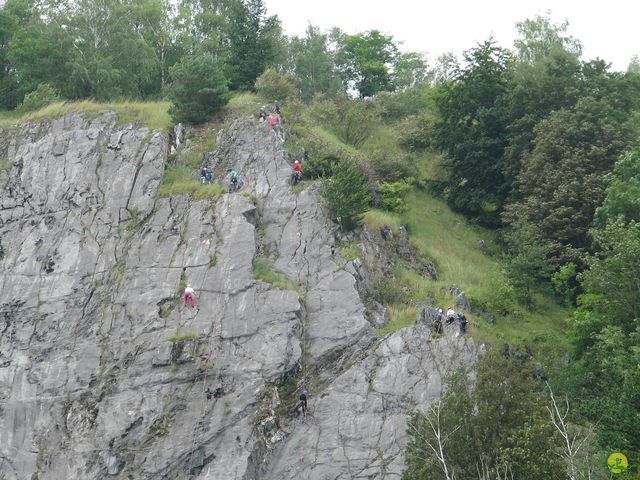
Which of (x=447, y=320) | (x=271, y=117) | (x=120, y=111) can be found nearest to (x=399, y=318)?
(x=447, y=320)

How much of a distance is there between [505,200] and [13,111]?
25880 mm

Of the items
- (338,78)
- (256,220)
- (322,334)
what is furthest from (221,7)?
(322,334)

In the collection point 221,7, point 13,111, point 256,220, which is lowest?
point 256,220

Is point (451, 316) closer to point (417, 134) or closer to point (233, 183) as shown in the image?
point (233, 183)

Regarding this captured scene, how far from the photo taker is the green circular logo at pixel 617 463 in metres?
22.7

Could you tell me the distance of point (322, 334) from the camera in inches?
1329

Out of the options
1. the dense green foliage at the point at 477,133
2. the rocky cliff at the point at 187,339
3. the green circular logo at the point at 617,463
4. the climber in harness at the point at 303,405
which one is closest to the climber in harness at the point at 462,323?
the rocky cliff at the point at 187,339

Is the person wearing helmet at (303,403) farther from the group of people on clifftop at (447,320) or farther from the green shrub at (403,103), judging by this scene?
the green shrub at (403,103)

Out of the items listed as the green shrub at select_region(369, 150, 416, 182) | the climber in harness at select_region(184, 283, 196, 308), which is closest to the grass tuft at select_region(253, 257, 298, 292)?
the climber in harness at select_region(184, 283, 196, 308)

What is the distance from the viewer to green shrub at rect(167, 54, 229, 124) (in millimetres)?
44094

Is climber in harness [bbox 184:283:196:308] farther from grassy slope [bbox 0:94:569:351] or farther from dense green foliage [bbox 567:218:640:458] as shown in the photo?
dense green foliage [bbox 567:218:640:458]

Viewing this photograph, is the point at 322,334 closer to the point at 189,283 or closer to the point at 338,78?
the point at 189,283

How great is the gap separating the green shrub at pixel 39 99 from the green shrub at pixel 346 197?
17364 mm

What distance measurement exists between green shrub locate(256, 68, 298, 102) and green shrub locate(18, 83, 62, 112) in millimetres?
10460
